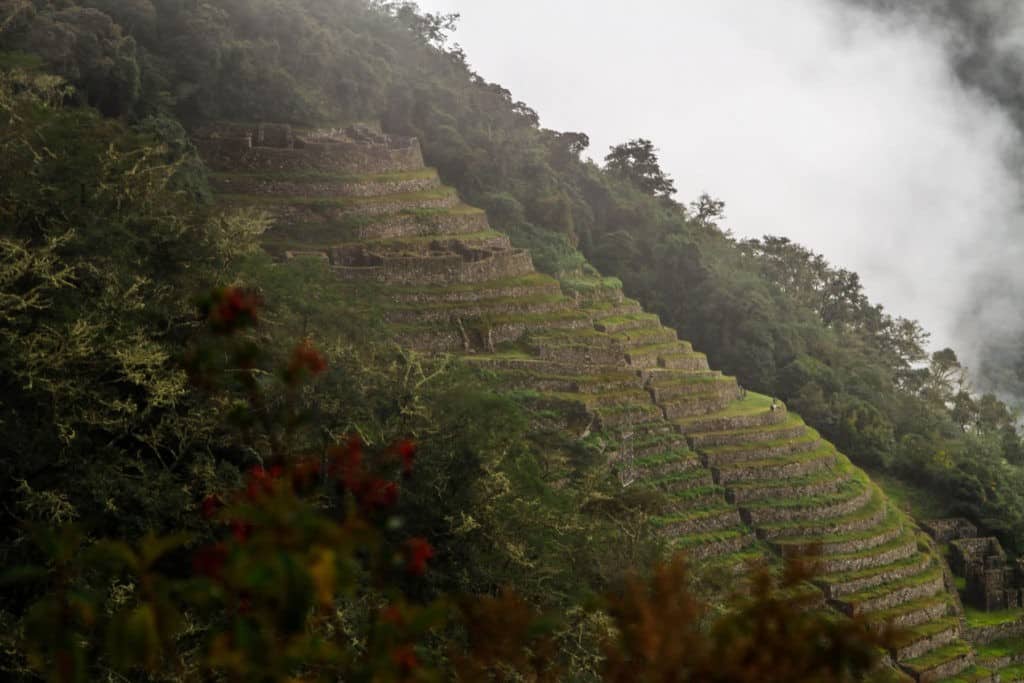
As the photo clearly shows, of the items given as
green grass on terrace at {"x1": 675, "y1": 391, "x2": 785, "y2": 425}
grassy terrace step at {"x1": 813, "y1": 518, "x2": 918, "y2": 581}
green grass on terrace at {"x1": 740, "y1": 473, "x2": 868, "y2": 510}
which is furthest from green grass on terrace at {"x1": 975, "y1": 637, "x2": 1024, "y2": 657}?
green grass on terrace at {"x1": 675, "y1": 391, "x2": 785, "y2": 425}

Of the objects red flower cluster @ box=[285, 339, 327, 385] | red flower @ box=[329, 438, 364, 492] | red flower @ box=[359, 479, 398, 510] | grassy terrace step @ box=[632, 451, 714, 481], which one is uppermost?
red flower cluster @ box=[285, 339, 327, 385]

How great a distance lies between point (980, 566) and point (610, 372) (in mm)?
13502

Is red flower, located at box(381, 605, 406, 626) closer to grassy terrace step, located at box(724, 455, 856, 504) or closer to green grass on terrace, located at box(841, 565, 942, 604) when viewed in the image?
green grass on terrace, located at box(841, 565, 942, 604)

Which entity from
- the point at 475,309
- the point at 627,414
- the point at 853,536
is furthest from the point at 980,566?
the point at 475,309

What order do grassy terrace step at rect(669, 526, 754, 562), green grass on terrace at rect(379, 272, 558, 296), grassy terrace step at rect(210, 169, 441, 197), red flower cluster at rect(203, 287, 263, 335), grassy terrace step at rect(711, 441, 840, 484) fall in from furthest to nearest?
grassy terrace step at rect(210, 169, 441, 197) < green grass on terrace at rect(379, 272, 558, 296) < grassy terrace step at rect(711, 441, 840, 484) < grassy terrace step at rect(669, 526, 754, 562) < red flower cluster at rect(203, 287, 263, 335)

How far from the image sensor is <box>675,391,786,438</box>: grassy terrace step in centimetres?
3105

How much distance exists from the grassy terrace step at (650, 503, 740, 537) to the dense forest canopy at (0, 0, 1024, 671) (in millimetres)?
1867

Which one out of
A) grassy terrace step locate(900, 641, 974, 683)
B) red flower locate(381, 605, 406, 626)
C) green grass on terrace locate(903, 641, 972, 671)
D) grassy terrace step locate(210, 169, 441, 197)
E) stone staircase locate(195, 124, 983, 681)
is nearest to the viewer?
red flower locate(381, 605, 406, 626)

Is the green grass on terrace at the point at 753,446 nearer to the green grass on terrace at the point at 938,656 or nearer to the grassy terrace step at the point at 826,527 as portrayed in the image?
the grassy terrace step at the point at 826,527

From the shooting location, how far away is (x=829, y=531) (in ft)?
97.0

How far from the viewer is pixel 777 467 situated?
30.7 m

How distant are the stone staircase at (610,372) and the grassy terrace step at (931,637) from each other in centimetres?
5

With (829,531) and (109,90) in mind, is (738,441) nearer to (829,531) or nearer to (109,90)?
(829,531)

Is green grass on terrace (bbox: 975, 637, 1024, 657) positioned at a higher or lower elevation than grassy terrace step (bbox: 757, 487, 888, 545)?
lower
